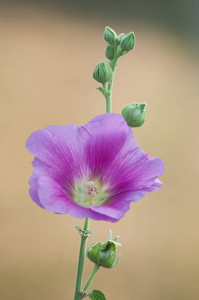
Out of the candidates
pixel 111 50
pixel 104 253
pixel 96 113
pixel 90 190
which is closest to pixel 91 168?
pixel 90 190

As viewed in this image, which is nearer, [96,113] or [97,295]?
[97,295]

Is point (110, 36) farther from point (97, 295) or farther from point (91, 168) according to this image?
point (97, 295)

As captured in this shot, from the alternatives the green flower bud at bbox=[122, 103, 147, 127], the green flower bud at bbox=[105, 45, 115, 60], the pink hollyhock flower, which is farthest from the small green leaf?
the green flower bud at bbox=[105, 45, 115, 60]

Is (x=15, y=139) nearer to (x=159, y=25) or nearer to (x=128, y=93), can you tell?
(x=128, y=93)

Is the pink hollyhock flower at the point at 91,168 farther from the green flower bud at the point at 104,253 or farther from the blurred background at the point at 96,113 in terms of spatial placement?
the blurred background at the point at 96,113

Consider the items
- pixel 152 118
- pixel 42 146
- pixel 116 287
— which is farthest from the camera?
pixel 152 118

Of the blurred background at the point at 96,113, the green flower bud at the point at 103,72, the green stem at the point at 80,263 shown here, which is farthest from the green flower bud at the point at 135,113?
the blurred background at the point at 96,113

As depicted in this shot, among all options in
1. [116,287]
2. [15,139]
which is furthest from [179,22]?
[116,287]
